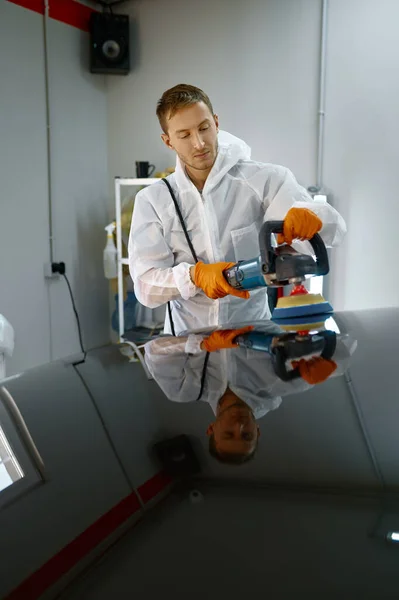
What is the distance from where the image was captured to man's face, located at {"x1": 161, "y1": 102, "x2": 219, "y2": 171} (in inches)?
64.5

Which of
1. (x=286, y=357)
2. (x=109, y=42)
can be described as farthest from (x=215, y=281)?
(x=109, y=42)

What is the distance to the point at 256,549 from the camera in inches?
13.0

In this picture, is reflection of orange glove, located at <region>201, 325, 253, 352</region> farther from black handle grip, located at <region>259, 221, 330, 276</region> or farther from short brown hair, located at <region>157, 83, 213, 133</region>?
short brown hair, located at <region>157, 83, 213, 133</region>

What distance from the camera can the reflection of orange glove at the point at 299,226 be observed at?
1.30 m

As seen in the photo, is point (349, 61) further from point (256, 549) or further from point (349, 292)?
point (256, 549)

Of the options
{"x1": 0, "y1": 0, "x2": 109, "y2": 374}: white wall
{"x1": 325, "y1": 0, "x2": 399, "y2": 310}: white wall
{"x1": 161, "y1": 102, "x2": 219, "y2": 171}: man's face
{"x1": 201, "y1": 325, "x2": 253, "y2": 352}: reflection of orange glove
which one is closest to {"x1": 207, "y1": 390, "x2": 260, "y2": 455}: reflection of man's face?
{"x1": 201, "y1": 325, "x2": 253, "y2": 352}: reflection of orange glove

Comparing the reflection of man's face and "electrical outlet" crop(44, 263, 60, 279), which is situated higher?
the reflection of man's face

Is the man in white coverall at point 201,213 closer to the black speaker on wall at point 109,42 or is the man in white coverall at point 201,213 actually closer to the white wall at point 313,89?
the white wall at point 313,89

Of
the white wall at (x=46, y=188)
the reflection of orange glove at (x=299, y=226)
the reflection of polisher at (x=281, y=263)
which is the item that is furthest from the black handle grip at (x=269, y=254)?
the white wall at (x=46, y=188)

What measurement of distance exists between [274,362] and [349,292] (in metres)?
2.45

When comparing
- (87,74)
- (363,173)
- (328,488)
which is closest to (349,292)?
(363,173)

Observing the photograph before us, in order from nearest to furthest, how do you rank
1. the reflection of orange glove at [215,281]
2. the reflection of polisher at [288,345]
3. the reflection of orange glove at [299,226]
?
the reflection of polisher at [288,345], the reflection of orange glove at [299,226], the reflection of orange glove at [215,281]

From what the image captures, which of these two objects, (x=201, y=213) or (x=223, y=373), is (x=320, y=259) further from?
(x=201, y=213)

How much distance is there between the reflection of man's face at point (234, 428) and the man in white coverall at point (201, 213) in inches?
41.9
